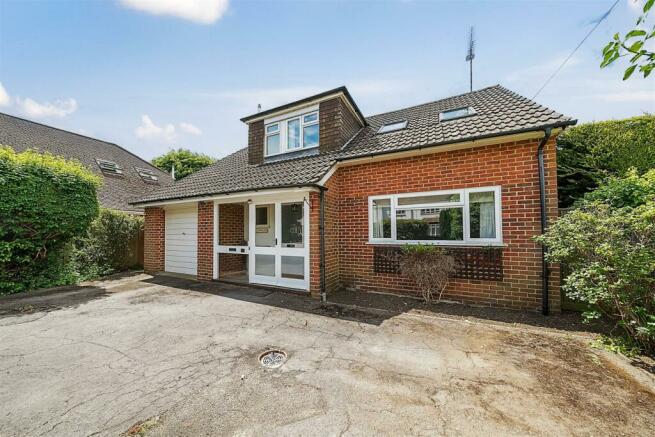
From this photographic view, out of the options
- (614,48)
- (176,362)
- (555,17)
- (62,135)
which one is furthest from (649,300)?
(62,135)

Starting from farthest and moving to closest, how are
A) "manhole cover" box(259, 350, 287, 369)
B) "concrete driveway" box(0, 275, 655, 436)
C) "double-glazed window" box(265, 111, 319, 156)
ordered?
"double-glazed window" box(265, 111, 319, 156)
"manhole cover" box(259, 350, 287, 369)
"concrete driveway" box(0, 275, 655, 436)

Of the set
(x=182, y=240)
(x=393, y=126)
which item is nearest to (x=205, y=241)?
(x=182, y=240)

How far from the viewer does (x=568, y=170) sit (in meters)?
7.89

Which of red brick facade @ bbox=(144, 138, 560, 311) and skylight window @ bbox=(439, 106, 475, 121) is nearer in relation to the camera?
red brick facade @ bbox=(144, 138, 560, 311)

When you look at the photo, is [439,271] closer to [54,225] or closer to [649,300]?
[649,300]

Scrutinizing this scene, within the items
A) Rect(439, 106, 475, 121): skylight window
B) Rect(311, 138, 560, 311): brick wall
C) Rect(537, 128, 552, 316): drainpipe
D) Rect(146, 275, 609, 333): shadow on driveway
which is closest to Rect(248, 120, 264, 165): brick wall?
Rect(311, 138, 560, 311): brick wall

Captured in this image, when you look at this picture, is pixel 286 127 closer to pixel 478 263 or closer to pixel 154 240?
pixel 154 240

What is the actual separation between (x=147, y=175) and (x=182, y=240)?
10.1 meters

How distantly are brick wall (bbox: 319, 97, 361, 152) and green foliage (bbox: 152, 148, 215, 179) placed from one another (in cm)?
2357

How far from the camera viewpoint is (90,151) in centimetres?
1521

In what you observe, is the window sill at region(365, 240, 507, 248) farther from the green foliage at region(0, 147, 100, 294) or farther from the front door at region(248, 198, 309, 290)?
the green foliage at region(0, 147, 100, 294)

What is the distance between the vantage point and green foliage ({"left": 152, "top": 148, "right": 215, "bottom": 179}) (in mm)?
27227

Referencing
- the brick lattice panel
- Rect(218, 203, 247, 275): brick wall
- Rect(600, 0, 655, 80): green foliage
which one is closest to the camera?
Rect(600, 0, 655, 80): green foliage

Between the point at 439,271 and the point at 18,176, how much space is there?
34.9ft
